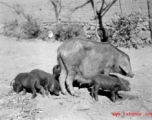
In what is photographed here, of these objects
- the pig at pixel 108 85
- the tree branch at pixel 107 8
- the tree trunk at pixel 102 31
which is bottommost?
the pig at pixel 108 85

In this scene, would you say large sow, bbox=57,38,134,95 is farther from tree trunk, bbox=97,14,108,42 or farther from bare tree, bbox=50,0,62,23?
bare tree, bbox=50,0,62,23

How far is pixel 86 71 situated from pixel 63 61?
69 centimetres

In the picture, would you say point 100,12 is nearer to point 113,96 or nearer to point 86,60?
point 86,60

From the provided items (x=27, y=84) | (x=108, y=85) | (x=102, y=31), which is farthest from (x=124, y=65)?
(x=102, y=31)

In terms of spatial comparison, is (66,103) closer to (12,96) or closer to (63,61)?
(63,61)

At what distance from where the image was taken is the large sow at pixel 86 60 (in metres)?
6.31

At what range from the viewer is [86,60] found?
656 centimetres

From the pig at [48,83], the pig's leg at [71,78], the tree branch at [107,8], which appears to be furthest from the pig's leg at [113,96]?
the tree branch at [107,8]

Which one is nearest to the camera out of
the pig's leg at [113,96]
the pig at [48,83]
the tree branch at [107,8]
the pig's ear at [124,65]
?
the pig's leg at [113,96]

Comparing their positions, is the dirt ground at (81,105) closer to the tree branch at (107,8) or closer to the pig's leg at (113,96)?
the pig's leg at (113,96)

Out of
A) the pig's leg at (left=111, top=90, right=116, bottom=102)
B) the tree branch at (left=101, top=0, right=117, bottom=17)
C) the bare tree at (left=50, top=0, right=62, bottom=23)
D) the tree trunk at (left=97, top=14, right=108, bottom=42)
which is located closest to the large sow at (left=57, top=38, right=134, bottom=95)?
the pig's leg at (left=111, top=90, right=116, bottom=102)

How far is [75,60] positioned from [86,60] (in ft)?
1.26

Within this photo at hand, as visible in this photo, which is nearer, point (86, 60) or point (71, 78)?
point (71, 78)

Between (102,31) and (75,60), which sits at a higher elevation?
(102,31)
